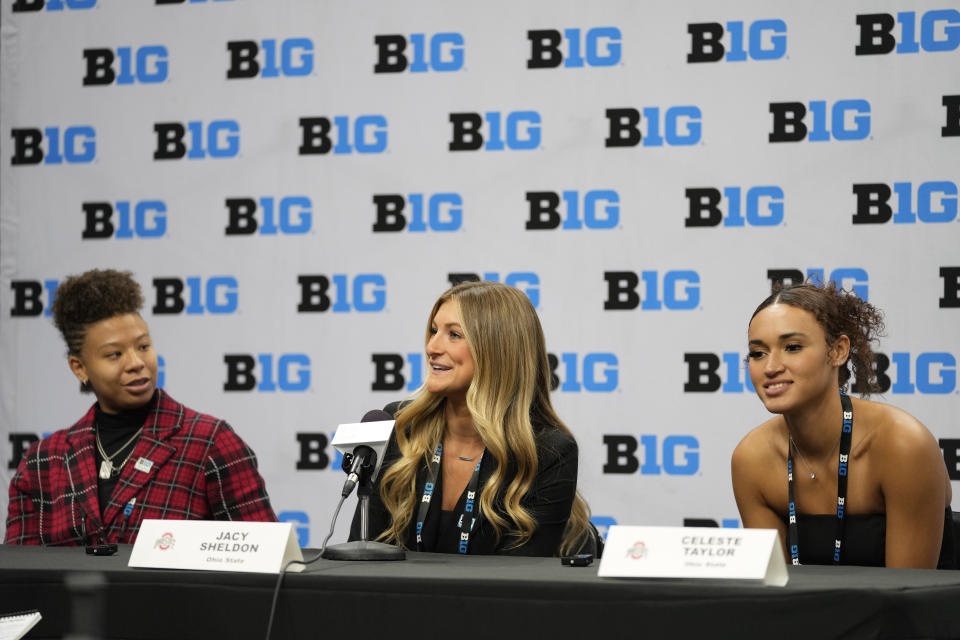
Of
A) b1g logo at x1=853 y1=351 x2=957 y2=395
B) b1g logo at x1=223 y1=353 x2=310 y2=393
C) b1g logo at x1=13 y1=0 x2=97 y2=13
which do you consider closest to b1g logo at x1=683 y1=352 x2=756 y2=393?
b1g logo at x1=853 y1=351 x2=957 y2=395

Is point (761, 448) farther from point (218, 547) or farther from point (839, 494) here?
point (218, 547)

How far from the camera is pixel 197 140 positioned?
14.7ft

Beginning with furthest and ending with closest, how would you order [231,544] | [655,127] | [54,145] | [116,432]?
1. [54,145]
2. [655,127]
3. [116,432]
4. [231,544]


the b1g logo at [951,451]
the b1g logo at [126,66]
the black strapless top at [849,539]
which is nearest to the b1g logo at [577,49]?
the b1g logo at [126,66]

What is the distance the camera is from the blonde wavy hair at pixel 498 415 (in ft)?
8.50

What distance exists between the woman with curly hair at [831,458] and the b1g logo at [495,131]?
174 centimetres

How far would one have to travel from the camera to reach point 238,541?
6.26 feet

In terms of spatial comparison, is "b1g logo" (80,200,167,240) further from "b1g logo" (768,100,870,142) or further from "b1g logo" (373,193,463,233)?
"b1g logo" (768,100,870,142)

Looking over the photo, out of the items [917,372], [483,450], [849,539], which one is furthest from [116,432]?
[917,372]

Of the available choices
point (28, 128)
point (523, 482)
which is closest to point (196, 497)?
point (523, 482)

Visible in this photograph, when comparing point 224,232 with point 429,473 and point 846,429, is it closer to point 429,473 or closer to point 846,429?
point 429,473

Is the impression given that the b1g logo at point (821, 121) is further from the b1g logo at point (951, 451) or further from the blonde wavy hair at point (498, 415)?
the blonde wavy hair at point (498, 415)

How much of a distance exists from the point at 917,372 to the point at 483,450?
1964mm

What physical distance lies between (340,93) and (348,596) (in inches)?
116
